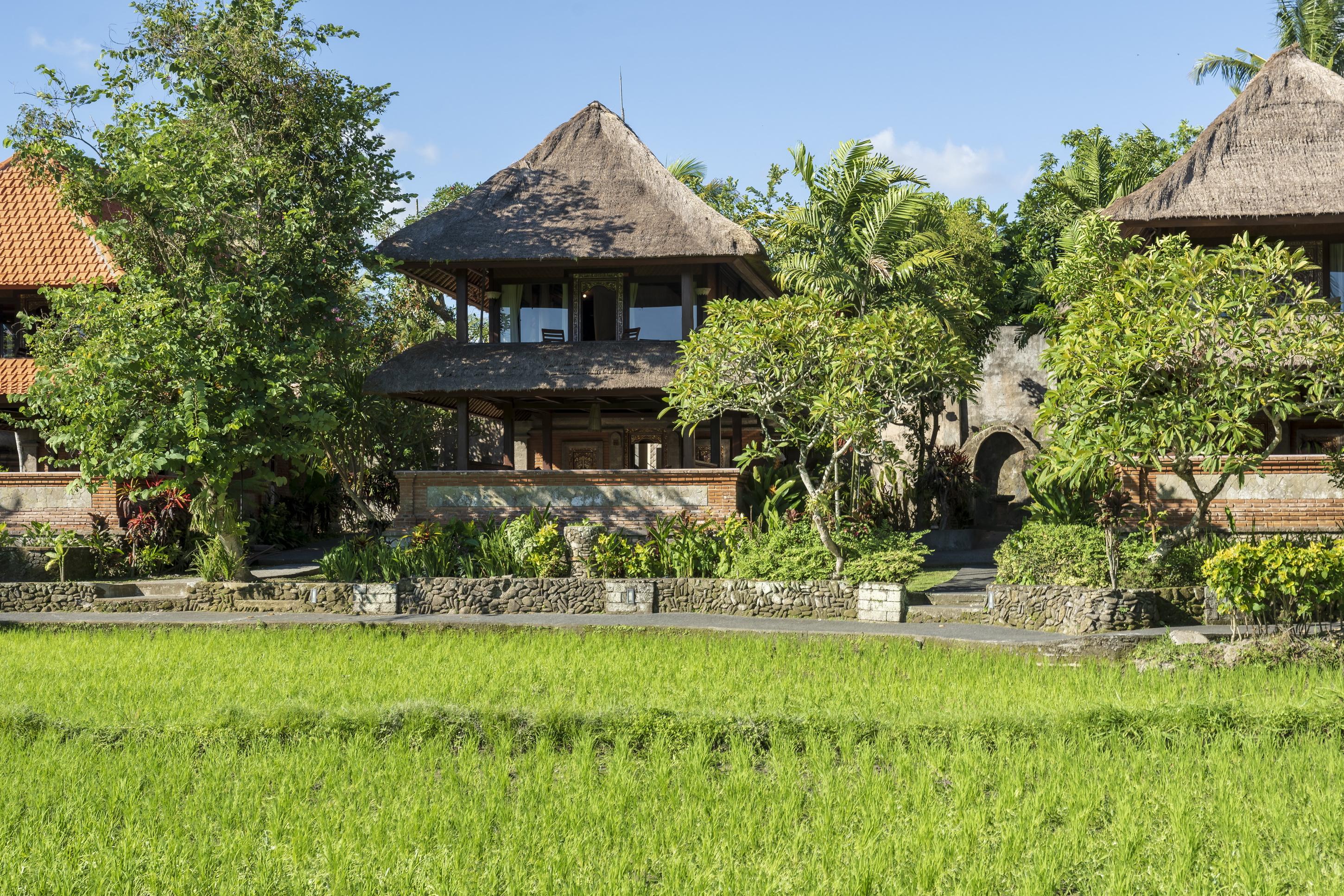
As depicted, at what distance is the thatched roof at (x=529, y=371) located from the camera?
672 inches

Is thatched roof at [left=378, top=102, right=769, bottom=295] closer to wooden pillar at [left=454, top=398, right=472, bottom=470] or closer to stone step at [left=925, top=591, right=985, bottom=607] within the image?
wooden pillar at [left=454, top=398, right=472, bottom=470]

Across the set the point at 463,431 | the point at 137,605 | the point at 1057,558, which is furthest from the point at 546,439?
the point at 1057,558

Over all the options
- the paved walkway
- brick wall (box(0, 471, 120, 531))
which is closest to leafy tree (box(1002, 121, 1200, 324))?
the paved walkway

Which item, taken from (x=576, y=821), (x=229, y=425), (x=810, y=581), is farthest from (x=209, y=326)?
(x=576, y=821)

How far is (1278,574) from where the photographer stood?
9.77 m

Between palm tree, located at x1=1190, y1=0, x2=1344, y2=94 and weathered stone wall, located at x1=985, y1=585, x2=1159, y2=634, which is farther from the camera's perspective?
palm tree, located at x1=1190, y1=0, x2=1344, y2=94

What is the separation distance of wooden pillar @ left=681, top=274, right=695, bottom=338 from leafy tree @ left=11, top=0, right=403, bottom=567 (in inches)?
185

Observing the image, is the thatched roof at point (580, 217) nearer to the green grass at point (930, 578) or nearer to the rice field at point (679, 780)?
the green grass at point (930, 578)

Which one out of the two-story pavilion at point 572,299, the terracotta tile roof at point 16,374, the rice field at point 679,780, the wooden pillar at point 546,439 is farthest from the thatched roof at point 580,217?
the rice field at point 679,780

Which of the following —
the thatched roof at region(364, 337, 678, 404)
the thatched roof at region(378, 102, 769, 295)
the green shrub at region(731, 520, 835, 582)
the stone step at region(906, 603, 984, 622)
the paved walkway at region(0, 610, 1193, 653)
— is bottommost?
the paved walkway at region(0, 610, 1193, 653)

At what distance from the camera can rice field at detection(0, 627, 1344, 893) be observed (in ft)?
16.3

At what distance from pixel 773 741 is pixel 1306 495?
35.9 ft

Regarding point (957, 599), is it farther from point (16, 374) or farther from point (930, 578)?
point (16, 374)

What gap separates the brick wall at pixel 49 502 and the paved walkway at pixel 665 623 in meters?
3.57
